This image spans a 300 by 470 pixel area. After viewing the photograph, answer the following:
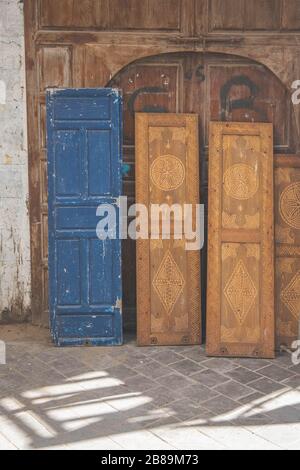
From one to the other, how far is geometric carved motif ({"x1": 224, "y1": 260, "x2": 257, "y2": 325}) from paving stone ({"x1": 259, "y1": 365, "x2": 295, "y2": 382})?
532 millimetres

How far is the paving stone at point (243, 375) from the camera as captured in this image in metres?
6.02

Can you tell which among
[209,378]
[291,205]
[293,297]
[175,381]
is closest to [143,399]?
[175,381]

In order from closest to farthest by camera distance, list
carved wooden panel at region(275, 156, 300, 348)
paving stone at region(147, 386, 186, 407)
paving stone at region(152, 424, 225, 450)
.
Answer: paving stone at region(152, 424, 225, 450) < paving stone at region(147, 386, 186, 407) < carved wooden panel at region(275, 156, 300, 348)

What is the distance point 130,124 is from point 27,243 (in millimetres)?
1666

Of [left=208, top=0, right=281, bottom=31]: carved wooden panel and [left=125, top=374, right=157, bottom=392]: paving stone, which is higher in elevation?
[left=208, top=0, right=281, bottom=31]: carved wooden panel

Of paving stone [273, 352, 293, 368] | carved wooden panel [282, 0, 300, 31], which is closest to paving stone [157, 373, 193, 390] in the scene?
paving stone [273, 352, 293, 368]

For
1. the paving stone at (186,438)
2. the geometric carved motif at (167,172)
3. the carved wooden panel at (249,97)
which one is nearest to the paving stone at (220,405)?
the paving stone at (186,438)

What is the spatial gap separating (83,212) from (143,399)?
1987 millimetres

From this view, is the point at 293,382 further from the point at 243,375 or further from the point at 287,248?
the point at 287,248

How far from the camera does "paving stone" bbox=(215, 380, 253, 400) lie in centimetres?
571

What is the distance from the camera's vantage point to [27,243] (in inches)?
283

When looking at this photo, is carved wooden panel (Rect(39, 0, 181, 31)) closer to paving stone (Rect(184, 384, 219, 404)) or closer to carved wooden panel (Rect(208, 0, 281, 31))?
carved wooden panel (Rect(208, 0, 281, 31))

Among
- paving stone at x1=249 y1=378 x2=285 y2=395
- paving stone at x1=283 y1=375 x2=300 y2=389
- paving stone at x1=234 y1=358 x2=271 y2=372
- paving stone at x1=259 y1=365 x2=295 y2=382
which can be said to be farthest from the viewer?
paving stone at x1=234 y1=358 x2=271 y2=372

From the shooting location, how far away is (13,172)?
7086mm
